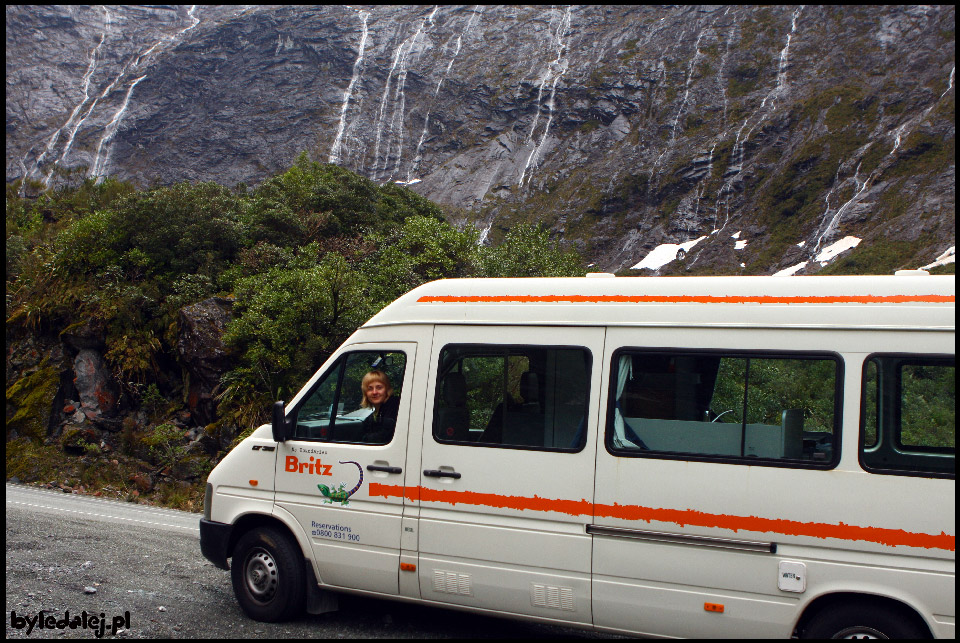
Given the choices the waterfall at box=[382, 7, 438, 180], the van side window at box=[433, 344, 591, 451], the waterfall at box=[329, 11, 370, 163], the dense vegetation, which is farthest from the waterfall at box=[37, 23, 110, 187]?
the van side window at box=[433, 344, 591, 451]

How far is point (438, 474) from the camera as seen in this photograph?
5.39 metres

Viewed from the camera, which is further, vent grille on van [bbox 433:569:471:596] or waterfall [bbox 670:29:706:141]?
waterfall [bbox 670:29:706:141]

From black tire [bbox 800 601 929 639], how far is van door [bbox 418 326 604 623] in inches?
56.5

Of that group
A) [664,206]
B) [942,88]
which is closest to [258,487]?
[664,206]

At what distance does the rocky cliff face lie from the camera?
251 ft

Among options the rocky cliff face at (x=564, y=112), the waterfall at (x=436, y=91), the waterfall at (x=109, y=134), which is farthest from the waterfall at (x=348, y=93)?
the waterfall at (x=109, y=134)

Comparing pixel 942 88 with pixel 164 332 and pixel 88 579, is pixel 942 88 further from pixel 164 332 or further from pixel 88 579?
pixel 88 579

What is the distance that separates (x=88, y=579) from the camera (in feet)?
22.5

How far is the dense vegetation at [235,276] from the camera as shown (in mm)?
18453

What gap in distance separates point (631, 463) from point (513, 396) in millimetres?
963

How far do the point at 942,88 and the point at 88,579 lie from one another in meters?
94.5

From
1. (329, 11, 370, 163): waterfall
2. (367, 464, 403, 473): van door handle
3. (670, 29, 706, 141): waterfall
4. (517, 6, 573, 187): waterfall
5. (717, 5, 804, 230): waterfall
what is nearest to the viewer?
(367, 464, 403, 473): van door handle

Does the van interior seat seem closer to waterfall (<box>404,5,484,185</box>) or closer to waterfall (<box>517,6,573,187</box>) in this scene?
waterfall (<box>517,6,573,187</box>)

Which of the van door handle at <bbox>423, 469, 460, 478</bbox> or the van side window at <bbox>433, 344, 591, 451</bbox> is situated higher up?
the van side window at <bbox>433, 344, 591, 451</bbox>
